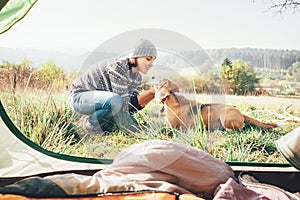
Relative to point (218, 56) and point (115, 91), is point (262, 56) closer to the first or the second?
point (218, 56)

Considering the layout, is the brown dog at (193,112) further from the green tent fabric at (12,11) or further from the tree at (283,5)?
the green tent fabric at (12,11)

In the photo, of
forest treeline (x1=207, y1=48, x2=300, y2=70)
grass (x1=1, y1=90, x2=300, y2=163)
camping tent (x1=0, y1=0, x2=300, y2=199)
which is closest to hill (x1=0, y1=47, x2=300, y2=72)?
forest treeline (x1=207, y1=48, x2=300, y2=70)

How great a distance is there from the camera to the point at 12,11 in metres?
1.61

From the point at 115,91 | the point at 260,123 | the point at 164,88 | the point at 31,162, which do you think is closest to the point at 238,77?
the point at 260,123

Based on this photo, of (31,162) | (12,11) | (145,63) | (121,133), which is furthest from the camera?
(121,133)

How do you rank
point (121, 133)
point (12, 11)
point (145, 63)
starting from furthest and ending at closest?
point (121, 133) → point (145, 63) → point (12, 11)

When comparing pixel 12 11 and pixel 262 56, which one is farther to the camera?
pixel 262 56

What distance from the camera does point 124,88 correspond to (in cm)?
192

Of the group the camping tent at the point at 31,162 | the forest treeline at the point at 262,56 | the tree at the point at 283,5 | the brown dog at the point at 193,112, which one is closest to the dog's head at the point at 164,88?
the brown dog at the point at 193,112

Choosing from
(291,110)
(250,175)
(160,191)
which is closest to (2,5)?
(160,191)

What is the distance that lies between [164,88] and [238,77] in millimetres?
359

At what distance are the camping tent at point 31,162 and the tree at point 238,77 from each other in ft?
1.13

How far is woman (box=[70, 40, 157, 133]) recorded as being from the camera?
1881mm

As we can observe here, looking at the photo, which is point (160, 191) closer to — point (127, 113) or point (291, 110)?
point (127, 113)
